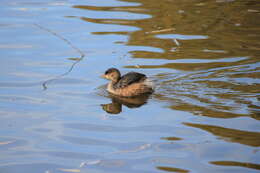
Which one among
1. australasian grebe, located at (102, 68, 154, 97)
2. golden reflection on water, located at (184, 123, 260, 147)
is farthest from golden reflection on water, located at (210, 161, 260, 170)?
australasian grebe, located at (102, 68, 154, 97)

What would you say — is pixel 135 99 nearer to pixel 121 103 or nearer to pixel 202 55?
pixel 121 103

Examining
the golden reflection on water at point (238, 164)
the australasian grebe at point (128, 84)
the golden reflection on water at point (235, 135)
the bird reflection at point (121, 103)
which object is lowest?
the bird reflection at point (121, 103)

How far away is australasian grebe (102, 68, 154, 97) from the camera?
897cm

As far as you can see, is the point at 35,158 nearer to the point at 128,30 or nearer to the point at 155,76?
the point at 155,76

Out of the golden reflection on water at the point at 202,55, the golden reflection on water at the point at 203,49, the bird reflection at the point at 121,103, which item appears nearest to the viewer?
the golden reflection on water at the point at 202,55

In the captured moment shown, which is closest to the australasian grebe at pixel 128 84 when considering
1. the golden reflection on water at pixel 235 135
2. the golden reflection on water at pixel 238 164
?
the golden reflection on water at pixel 235 135

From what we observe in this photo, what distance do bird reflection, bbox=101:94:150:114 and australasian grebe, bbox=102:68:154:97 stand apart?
0.31 feet

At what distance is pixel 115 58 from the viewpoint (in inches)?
417

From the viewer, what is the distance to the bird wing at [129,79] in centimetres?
897

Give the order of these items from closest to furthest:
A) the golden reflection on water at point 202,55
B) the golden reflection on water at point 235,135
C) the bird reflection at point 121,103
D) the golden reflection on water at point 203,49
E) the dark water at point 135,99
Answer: the dark water at point 135,99 < the golden reflection on water at point 235,135 < the golden reflection on water at point 202,55 < the golden reflection on water at point 203,49 < the bird reflection at point 121,103

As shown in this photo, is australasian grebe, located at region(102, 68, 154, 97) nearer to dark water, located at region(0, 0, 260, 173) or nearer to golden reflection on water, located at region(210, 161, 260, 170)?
dark water, located at region(0, 0, 260, 173)

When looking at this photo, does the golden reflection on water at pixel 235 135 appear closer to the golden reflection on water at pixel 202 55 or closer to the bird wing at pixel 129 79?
the golden reflection on water at pixel 202 55

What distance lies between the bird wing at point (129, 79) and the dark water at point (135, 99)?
28 centimetres

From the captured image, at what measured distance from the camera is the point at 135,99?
8.95m
